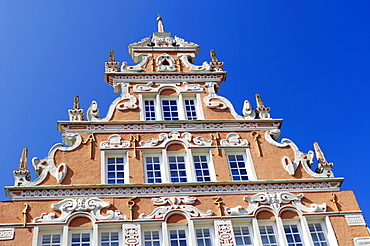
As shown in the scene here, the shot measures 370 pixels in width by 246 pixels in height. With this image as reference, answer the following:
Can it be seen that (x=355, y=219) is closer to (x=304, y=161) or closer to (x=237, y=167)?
(x=304, y=161)

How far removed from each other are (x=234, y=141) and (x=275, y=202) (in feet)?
8.04

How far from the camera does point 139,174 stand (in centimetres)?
1581

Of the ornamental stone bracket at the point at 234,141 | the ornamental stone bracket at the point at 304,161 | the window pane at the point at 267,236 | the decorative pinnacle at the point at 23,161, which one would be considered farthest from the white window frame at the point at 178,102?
the window pane at the point at 267,236

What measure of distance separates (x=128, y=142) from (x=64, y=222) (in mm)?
3296

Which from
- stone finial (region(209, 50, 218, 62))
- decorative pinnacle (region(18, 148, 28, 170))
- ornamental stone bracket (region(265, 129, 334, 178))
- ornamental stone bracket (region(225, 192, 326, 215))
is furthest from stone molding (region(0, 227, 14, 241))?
stone finial (region(209, 50, 218, 62))

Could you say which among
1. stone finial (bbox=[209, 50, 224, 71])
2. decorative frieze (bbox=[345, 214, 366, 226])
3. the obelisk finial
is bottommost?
decorative frieze (bbox=[345, 214, 366, 226])

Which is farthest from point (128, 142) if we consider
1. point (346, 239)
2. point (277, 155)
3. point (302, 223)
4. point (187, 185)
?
point (346, 239)

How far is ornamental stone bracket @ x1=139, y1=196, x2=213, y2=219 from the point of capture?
48.8 feet

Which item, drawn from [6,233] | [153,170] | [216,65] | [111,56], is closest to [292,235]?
[153,170]

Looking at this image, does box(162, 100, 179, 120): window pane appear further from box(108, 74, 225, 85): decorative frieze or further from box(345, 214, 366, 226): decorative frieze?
box(345, 214, 366, 226): decorative frieze

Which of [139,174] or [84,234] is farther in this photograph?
[139,174]

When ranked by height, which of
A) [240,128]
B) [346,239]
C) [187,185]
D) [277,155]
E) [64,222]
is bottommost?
[346,239]

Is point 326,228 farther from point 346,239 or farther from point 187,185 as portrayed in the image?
point 187,185

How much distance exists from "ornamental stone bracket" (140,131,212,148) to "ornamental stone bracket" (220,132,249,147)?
48 centimetres
